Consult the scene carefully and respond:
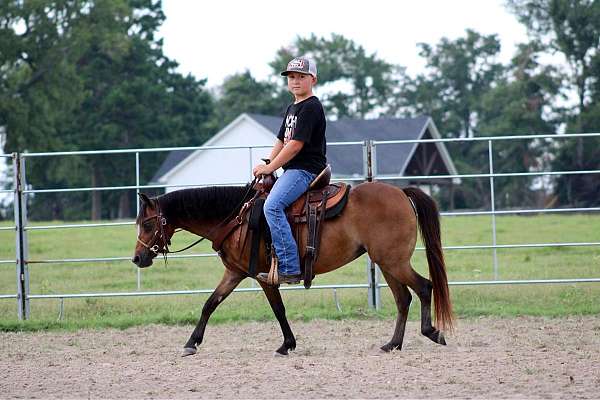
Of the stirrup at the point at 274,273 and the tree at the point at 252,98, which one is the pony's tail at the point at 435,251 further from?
the tree at the point at 252,98

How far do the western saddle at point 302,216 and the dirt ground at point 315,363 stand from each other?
0.81m

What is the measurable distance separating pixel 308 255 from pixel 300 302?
379cm

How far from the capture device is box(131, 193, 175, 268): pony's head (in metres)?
7.13

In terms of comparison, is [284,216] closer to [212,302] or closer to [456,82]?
[212,302]

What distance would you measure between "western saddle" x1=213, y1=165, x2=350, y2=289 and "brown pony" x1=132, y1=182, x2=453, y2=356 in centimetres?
7

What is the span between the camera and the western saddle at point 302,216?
22.7 feet

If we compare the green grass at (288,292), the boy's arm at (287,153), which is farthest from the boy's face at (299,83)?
the green grass at (288,292)

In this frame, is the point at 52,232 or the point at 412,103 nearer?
the point at 52,232

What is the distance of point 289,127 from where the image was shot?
694 centimetres

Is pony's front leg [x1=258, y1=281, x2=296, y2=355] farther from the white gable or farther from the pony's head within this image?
the white gable

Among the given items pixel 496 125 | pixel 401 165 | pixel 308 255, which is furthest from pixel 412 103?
pixel 308 255

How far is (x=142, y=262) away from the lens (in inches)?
281

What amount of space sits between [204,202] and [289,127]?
3.26ft

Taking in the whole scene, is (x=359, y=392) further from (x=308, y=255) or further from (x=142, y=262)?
(x=142, y=262)
